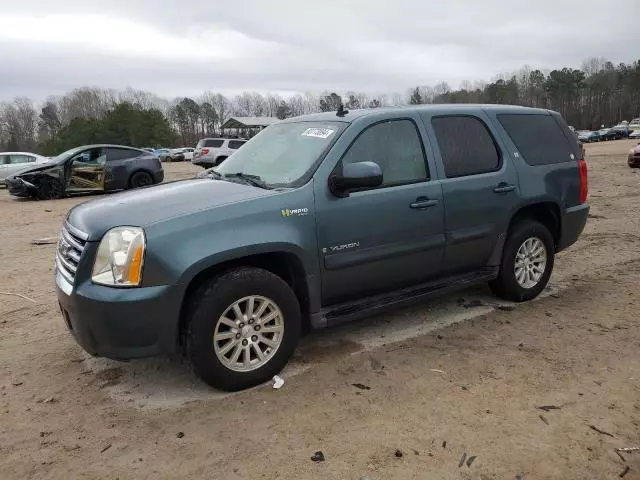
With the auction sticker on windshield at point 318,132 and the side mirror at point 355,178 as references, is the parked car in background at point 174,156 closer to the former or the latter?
the auction sticker on windshield at point 318,132

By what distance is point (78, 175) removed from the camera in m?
15.2

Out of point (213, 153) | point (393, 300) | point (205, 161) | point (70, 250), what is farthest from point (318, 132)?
point (213, 153)

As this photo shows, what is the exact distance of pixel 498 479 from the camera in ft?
8.68

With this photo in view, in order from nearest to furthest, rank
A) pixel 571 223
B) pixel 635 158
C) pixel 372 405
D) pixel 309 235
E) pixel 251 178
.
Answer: pixel 372 405 < pixel 309 235 < pixel 251 178 < pixel 571 223 < pixel 635 158

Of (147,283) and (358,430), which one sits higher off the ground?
(147,283)

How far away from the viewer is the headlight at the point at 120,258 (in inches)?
124

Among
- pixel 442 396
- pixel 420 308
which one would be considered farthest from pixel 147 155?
pixel 442 396

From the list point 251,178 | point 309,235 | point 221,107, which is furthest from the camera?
point 221,107

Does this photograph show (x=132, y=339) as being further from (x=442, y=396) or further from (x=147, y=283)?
(x=442, y=396)

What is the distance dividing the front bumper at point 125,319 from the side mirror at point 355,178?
52.9 inches

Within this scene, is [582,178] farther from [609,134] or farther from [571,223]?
[609,134]

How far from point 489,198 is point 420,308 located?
1203 mm

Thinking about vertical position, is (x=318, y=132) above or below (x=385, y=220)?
above

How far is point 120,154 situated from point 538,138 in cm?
1327
